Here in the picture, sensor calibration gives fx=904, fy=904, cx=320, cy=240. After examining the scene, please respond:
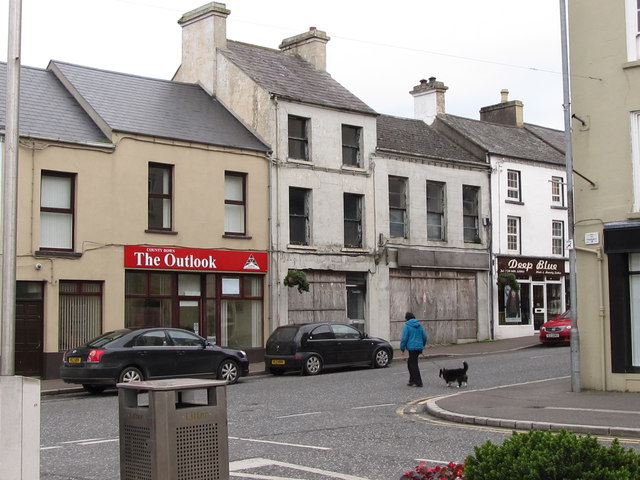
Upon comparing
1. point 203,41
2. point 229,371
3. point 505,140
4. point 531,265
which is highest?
point 203,41

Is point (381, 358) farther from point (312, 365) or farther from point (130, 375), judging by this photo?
point (130, 375)

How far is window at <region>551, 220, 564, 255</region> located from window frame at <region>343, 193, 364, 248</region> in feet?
36.3

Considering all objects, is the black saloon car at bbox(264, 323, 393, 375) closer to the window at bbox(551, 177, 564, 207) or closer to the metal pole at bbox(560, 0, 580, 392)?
the metal pole at bbox(560, 0, 580, 392)

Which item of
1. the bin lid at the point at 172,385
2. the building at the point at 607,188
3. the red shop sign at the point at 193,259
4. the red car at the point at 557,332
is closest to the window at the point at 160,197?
the red shop sign at the point at 193,259

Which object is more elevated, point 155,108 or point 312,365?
point 155,108

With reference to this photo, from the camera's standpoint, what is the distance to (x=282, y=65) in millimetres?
33594

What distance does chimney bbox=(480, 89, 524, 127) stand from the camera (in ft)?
142

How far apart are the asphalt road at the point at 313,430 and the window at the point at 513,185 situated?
15.5 metres

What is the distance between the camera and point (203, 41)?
107 ft

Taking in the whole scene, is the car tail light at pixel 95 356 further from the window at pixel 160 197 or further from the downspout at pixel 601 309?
the downspout at pixel 601 309

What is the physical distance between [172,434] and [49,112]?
21.0 meters

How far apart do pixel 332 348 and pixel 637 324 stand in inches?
365

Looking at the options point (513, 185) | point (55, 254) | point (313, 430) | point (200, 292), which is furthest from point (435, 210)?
point (313, 430)

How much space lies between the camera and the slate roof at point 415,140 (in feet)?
114
